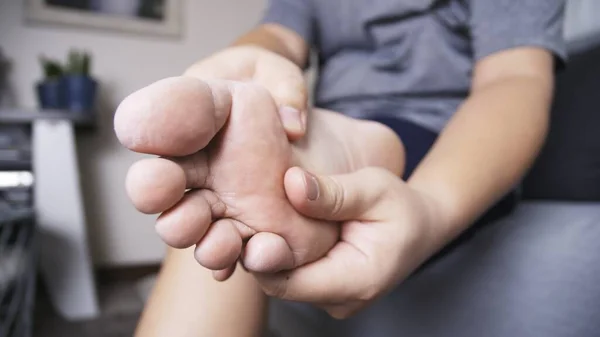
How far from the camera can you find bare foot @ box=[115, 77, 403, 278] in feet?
0.74

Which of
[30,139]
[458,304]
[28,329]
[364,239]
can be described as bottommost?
[28,329]

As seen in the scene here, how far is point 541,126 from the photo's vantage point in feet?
1.34

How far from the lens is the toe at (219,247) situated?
0.25 meters

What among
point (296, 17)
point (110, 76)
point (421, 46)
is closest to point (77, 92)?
point (110, 76)

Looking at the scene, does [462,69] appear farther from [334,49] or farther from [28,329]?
[28,329]

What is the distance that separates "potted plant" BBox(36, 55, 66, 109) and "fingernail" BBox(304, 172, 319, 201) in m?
1.24

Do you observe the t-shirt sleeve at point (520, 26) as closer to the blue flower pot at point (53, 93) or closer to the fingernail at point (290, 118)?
the fingernail at point (290, 118)

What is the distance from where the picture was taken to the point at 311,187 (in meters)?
0.26

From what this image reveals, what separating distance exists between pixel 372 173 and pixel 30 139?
119cm

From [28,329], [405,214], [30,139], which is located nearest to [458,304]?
[405,214]

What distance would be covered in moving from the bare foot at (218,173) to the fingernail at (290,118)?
15mm

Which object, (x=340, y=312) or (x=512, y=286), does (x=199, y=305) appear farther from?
(x=512, y=286)

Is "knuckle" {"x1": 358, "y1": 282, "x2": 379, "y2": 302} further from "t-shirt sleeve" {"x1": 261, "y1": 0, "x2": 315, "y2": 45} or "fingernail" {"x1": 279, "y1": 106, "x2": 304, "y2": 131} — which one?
"t-shirt sleeve" {"x1": 261, "y1": 0, "x2": 315, "y2": 45}

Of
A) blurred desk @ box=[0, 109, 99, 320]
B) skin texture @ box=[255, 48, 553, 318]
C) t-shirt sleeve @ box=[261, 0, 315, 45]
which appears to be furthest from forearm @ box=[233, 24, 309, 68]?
blurred desk @ box=[0, 109, 99, 320]
